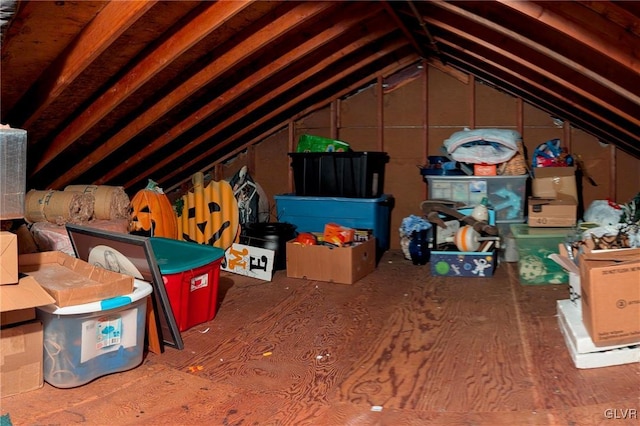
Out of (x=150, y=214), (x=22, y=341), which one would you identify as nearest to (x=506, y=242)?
(x=150, y=214)

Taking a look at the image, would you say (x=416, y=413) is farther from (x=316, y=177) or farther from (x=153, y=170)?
(x=153, y=170)

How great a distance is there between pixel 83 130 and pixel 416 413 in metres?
2.46

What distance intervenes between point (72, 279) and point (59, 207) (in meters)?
1.39

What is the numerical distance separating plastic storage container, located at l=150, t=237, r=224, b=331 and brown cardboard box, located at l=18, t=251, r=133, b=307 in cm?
36

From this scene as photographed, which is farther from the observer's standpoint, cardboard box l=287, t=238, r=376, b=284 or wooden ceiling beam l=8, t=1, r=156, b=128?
cardboard box l=287, t=238, r=376, b=284

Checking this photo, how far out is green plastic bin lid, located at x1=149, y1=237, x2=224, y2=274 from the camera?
3.11 metres

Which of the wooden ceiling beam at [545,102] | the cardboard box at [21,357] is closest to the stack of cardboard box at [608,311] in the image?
the wooden ceiling beam at [545,102]

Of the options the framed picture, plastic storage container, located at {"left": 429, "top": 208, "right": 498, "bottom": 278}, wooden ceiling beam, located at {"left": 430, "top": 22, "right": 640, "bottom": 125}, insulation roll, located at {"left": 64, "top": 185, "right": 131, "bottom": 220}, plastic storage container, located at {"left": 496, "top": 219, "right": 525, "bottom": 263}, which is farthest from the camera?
plastic storage container, located at {"left": 496, "top": 219, "right": 525, "bottom": 263}

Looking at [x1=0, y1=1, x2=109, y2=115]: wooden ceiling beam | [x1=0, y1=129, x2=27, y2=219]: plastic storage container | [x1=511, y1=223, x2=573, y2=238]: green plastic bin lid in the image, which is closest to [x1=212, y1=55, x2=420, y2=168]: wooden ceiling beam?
[x1=511, y1=223, x2=573, y2=238]: green plastic bin lid

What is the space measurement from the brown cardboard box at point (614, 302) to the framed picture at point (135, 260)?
1.95 meters

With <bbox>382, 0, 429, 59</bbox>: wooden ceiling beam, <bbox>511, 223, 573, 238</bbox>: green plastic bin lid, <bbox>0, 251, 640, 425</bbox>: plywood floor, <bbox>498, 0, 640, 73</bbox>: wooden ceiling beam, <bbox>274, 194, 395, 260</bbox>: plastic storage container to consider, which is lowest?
<bbox>0, 251, 640, 425</bbox>: plywood floor

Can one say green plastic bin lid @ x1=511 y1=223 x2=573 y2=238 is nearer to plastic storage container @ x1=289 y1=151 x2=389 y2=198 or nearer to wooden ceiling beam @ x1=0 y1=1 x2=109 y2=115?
plastic storage container @ x1=289 y1=151 x2=389 y2=198

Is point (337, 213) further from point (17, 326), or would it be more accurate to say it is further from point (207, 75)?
point (17, 326)

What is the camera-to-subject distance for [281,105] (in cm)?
501
